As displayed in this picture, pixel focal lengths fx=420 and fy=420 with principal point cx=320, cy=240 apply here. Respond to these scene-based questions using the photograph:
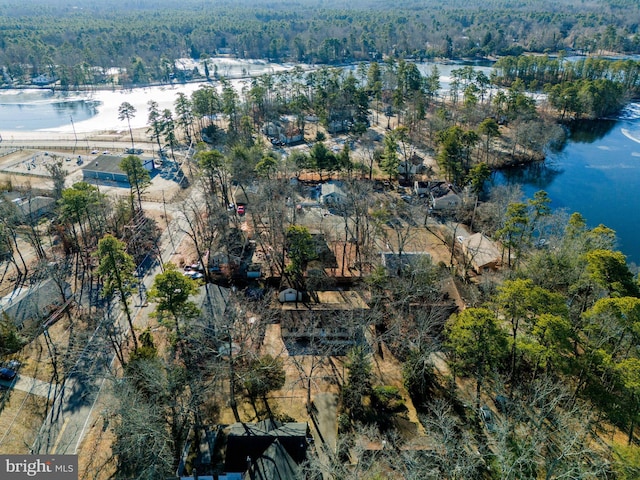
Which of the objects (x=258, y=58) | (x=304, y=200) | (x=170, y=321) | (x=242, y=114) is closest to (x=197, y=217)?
(x=304, y=200)

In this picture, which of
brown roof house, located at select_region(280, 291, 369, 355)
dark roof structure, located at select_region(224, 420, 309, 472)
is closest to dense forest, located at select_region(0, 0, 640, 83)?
brown roof house, located at select_region(280, 291, 369, 355)

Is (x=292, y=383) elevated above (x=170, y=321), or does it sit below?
below

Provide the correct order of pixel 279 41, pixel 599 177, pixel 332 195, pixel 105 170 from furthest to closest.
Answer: pixel 279 41 < pixel 599 177 < pixel 105 170 < pixel 332 195

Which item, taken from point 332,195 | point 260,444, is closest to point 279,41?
point 332,195

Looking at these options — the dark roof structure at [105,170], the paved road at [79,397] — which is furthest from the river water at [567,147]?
the paved road at [79,397]

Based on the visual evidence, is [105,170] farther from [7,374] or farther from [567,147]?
[567,147]

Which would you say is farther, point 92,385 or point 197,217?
point 197,217

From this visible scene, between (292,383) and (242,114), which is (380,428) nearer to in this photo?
(292,383)

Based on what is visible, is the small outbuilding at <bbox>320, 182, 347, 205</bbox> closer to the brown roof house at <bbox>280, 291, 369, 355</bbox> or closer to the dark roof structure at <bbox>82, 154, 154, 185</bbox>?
the brown roof house at <bbox>280, 291, 369, 355</bbox>
